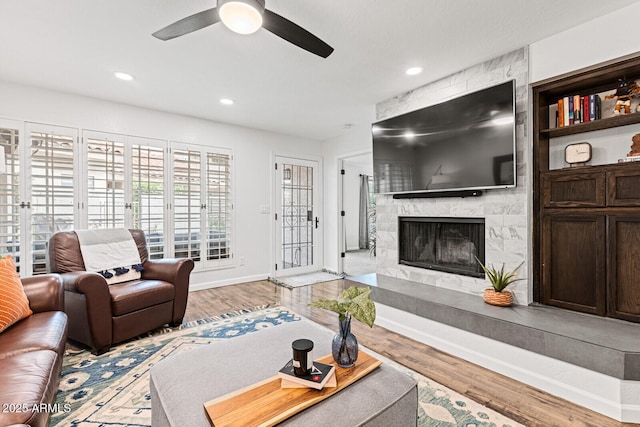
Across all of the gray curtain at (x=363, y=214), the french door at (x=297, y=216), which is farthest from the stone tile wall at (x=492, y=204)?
the gray curtain at (x=363, y=214)

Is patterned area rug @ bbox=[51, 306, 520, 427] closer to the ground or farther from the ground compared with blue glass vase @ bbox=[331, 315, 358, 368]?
closer to the ground

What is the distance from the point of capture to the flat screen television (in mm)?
2617

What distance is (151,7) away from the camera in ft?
6.68

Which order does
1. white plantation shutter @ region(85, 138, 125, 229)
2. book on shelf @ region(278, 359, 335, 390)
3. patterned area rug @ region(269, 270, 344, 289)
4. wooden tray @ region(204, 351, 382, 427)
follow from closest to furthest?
wooden tray @ region(204, 351, 382, 427) → book on shelf @ region(278, 359, 335, 390) → white plantation shutter @ region(85, 138, 125, 229) → patterned area rug @ region(269, 270, 344, 289)

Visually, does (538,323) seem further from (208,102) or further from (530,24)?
(208,102)

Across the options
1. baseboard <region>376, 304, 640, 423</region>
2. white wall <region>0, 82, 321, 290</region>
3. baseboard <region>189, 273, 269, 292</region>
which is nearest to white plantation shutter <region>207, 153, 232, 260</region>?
white wall <region>0, 82, 321, 290</region>

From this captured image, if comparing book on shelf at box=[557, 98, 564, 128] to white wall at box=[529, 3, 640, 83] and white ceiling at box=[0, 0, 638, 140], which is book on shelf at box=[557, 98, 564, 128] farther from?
white ceiling at box=[0, 0, 638, 140]

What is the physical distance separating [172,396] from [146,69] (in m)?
2.92

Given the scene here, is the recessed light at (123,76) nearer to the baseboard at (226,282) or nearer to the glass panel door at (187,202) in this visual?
the glass panel door at (187,202)

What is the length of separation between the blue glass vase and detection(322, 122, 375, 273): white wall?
4.05 meters

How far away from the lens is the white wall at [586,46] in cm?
208

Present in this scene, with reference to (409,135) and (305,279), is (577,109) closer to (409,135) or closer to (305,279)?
(409,135)

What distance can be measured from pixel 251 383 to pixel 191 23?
196cm

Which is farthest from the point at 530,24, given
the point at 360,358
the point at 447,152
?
the point at 360,358
